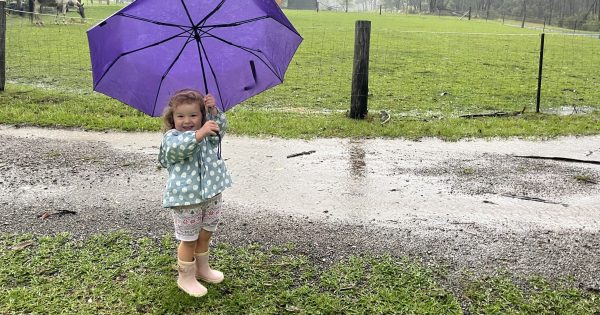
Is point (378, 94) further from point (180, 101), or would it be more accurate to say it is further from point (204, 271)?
point (180, 101)

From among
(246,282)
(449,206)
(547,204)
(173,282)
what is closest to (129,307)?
(173,282)

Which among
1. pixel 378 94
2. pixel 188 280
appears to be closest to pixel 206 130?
pixel 188 280

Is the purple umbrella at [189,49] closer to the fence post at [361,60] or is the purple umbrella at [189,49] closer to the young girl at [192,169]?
the young girl at [192,169]

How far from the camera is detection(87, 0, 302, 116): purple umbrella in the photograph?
2846mm

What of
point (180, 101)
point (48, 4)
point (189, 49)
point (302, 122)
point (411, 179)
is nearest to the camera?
point (180, 101)

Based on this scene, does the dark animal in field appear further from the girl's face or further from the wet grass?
the girl's face

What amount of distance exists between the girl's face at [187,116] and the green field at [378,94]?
12.9 feet

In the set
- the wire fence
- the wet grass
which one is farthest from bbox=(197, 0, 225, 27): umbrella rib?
the wire fence

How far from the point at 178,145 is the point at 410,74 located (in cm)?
1134

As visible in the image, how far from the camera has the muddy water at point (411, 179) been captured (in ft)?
14.3

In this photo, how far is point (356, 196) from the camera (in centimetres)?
475

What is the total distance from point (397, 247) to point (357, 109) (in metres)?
4.25

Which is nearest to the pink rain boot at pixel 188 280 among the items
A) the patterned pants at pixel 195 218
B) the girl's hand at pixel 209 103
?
the patterned pants at pixel 195 218

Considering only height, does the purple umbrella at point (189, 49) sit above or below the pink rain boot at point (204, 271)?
above
